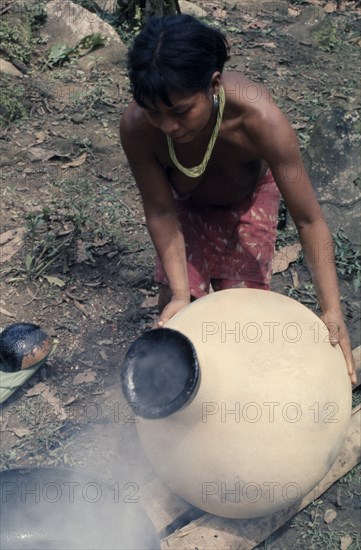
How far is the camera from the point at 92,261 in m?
4.39

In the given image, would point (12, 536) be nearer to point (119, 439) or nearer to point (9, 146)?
point (119, 439)

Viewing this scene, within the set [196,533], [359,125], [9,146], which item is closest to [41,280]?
[9,146]

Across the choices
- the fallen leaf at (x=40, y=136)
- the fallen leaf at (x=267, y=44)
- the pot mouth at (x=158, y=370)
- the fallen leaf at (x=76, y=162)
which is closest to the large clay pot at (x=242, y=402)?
the pot mouth at (x=158, y=370)

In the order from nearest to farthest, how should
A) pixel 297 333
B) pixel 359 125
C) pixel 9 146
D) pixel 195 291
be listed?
pixel 297 333
pixel 195 291
pixel 359 125
pixel 9 146

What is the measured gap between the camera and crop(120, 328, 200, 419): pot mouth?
7.09ft

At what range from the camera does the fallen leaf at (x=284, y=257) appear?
178 inches

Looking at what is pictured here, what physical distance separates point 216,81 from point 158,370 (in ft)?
3.54

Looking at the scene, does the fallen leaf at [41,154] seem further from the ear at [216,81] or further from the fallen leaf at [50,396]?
the ear at [216,81]

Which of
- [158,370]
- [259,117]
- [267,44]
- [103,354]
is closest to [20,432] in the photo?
[103,354]

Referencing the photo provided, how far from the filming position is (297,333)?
8.25 feet

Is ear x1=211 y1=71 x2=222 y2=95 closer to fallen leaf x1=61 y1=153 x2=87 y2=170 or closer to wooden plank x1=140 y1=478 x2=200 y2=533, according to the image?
wooden plank x1=140 y1=478 x2=200 y2=533

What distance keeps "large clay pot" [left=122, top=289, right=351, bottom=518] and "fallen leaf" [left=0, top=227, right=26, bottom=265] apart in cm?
207

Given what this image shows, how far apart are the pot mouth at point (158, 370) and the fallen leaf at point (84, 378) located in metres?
1.48

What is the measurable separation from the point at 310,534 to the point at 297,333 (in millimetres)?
1074
